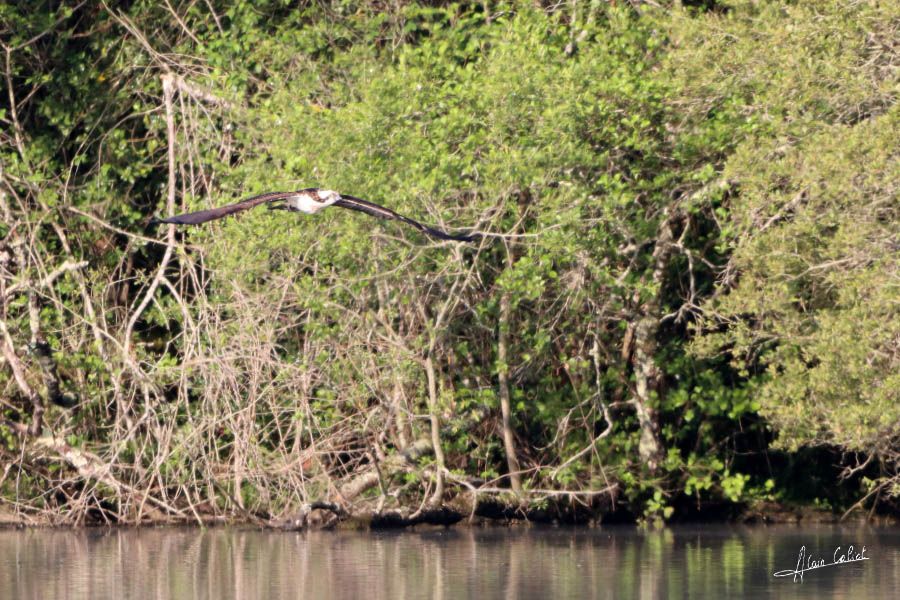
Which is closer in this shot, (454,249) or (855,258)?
(855,258)

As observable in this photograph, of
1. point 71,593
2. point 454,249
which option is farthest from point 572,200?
point 71,593

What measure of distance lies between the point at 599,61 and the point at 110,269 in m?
6.69

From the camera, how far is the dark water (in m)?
11.3

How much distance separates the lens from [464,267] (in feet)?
48.6

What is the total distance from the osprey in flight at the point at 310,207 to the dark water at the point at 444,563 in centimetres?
274

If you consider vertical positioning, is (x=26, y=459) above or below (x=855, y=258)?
below

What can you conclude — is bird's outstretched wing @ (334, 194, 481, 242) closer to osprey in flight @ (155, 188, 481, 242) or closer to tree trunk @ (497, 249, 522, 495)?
osprey in flight @ (155, 188, 481, 242)

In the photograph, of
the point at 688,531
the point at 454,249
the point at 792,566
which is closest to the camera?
the point at 792,566

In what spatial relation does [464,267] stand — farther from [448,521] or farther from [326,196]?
[448,521]

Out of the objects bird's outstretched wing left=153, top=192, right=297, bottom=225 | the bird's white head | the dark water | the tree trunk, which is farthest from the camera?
the tree trunk

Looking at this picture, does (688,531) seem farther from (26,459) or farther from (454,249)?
(26,459)

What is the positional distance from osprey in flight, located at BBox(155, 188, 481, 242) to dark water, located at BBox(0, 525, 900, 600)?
274 cm

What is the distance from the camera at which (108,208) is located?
1806cm
